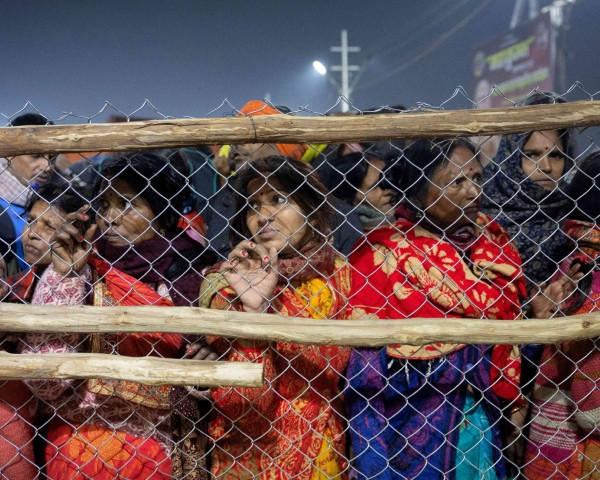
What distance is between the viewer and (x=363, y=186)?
13.0 feet

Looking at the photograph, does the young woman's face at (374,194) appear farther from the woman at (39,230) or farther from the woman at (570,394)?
the woman at (39,230)

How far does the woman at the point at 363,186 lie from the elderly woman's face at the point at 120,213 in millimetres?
1300

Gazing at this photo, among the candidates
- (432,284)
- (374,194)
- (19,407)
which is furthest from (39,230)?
(374,194)

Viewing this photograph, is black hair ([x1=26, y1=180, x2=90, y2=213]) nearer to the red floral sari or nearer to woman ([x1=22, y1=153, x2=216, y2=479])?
woman ([x1=22, y1=153, x2=216, y2=479])

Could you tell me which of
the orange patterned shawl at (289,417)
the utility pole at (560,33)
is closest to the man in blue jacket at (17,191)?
the orange patterned shawl at (289,417)

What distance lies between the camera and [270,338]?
80.0 inches

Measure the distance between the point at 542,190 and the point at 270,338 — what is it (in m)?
1.65

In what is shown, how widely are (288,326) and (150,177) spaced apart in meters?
0.97

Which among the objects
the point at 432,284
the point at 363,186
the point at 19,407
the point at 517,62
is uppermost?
the point at 517,62

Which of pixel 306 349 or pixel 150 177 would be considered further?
pixel 150 177

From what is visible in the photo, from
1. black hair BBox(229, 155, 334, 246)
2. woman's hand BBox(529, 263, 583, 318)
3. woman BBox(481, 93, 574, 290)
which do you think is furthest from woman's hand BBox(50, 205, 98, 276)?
woman BBox(481, 93, 574, 290)

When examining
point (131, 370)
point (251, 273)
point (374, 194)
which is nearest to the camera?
point (131, 370)

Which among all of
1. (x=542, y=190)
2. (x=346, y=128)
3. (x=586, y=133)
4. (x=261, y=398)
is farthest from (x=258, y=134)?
(x=542, y=190)

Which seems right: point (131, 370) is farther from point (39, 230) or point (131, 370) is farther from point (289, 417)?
point (39, 230)
